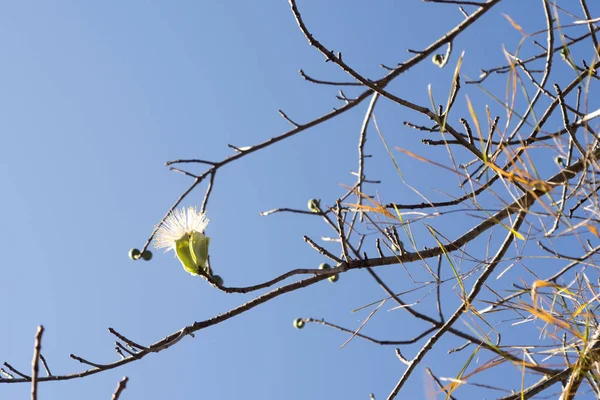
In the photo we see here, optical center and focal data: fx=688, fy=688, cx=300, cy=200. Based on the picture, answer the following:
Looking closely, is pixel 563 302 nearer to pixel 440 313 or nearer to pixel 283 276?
pixel 440 313

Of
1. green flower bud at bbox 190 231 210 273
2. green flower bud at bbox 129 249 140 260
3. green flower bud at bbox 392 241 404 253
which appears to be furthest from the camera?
green flower bud at bbox 129 249 140 260

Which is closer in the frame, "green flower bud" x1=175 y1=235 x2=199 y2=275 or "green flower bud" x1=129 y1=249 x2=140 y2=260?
"green flower bud" x1=175 y1=235 x2=199 y2=275

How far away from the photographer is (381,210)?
1.65 meters

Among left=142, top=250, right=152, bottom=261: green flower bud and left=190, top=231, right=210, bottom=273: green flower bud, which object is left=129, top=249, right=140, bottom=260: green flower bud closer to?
left=142, top=250, right=152, bottom=261: green flower bud

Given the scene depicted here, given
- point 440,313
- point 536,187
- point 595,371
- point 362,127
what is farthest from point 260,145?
point 595,371

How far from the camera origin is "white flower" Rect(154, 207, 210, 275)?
1922 millimetres

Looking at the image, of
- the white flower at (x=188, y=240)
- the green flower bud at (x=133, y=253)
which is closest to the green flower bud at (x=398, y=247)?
the white flower at (x=188, y=240)

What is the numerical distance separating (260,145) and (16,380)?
1131 mm

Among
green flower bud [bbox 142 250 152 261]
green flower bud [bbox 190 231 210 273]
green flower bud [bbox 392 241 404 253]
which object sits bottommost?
A: green flower bud [bbox 392 241 404 253]

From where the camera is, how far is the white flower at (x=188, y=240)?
1.92 m

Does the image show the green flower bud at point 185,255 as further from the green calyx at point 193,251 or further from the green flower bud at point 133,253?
the green flower bud at point 133,253

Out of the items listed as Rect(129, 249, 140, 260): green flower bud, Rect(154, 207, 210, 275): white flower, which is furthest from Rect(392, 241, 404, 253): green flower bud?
Rect(129, 249, 140, 260): green flower bud

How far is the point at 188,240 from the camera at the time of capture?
1973mm

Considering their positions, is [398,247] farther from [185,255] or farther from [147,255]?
[147,255]
